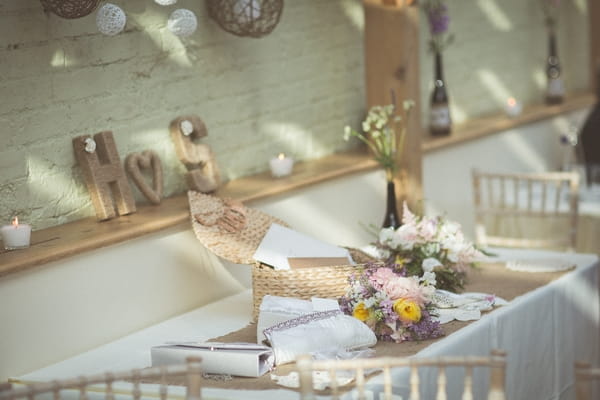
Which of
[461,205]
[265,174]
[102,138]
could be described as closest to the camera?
[102,138]

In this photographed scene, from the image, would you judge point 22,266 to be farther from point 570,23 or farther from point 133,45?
Result: point 570,23

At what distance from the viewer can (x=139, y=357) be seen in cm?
328

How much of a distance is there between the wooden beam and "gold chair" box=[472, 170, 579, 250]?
346 mm

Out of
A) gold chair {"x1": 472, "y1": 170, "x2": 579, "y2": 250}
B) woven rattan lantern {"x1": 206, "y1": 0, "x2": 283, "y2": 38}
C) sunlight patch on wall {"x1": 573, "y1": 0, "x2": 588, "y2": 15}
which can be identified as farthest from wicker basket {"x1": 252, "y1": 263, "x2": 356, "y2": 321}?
sunlight patch on wall {"x1": 573, "y1": 0, "x2": 588, "y2": 15}

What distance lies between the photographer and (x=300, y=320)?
3.10 m

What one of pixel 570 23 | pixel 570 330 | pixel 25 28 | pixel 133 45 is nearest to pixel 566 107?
pixel 570 23

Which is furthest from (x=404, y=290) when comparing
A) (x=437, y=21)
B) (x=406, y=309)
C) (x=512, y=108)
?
(x=512, y=108)

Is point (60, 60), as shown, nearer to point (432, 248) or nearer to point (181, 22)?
point (181, 22)

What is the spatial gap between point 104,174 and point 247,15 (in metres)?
0.90

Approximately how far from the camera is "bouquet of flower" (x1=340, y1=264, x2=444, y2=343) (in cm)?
315

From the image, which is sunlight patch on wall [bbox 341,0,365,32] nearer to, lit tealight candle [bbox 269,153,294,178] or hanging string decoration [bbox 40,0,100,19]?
lit tealight candle [bbox 269,153,294,178]

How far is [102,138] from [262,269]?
81 centimetres

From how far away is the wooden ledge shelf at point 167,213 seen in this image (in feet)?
10.8

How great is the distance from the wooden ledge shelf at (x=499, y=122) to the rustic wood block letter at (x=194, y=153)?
4.42ft
